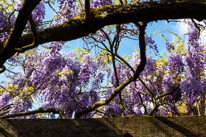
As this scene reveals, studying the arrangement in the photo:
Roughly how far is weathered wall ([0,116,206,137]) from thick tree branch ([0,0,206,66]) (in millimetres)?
790

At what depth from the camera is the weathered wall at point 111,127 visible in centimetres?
164

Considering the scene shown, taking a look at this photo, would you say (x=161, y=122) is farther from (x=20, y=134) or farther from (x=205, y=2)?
(x=20, y=134)

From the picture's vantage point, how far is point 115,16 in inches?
78.2

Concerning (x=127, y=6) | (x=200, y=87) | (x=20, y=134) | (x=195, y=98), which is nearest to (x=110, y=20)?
(x=127, y=6)

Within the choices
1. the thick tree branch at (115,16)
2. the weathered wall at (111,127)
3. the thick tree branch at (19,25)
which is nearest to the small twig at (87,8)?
the thick tree branch at (115,16)

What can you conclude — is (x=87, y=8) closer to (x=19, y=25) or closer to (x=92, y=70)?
(x=19, y=25)

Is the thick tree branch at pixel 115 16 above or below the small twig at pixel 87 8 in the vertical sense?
below

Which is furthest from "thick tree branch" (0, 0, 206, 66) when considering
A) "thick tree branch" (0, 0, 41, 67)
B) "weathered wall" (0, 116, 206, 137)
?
"weathered wall" (0, 116, 206, 137)

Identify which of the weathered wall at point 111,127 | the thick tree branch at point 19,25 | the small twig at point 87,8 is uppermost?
the small twig at point 87,8

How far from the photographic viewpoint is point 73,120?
176cm

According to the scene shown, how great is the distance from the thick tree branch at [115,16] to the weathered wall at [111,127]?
0.79 metres

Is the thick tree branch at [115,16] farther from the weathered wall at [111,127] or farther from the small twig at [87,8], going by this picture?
the weathered wall at [111,127]

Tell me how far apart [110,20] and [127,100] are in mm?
5090

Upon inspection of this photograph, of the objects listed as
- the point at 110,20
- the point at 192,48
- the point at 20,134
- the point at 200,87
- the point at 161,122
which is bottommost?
the point at 20,134
